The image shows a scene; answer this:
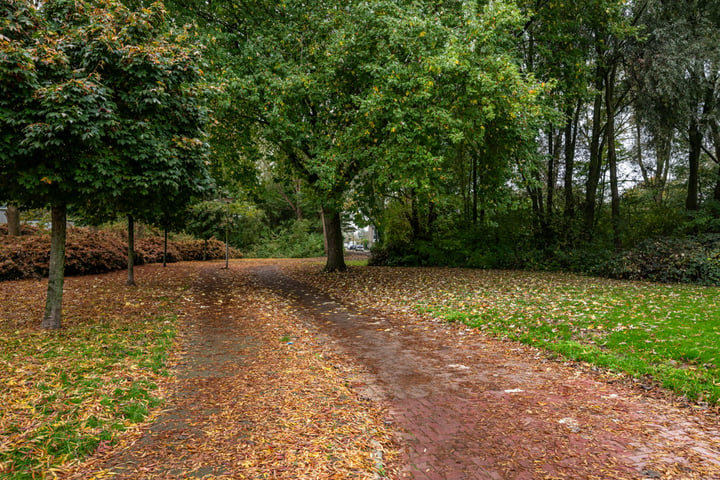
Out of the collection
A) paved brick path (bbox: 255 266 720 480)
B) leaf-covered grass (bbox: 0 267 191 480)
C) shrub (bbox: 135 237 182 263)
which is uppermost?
shrub (bbox: 135 237 182 263)

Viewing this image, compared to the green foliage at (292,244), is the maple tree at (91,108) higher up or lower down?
higher up

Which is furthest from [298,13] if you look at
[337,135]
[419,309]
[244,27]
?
[419,309]

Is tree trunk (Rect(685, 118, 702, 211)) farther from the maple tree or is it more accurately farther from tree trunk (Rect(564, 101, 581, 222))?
the maple tree

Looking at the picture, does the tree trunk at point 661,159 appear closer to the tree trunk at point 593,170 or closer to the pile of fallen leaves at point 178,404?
the tree trunk at point 593,170

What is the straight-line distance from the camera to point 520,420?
3625 mm

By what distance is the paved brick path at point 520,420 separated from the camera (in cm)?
290

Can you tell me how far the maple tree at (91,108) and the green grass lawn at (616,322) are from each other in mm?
6340

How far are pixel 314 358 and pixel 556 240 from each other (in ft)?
45.3

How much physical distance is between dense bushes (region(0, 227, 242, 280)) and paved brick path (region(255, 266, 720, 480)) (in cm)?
1103

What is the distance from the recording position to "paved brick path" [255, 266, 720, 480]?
9.53 ft

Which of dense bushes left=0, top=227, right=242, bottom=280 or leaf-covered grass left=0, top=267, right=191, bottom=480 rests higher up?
dense bushes left=0, top=227, right=242, bottom=280

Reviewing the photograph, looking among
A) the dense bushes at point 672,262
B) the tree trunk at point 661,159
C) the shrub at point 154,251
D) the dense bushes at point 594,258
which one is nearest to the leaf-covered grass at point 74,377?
the shrub at point 154,251

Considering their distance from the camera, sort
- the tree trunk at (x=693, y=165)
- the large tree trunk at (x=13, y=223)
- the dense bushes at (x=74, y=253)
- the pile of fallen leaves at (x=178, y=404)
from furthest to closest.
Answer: the tree trunk at (x=693, y=165) → the large tree trunk at (x=13, y=223) → the dense bushes at (x=74, y=253) → the pile of fallen leaves at (x=178, y=404)

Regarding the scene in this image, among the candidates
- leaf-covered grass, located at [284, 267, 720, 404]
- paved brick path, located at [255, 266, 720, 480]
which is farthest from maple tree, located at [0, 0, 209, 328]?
leaf-covered grass, located at [284, 267, 720, 404]
